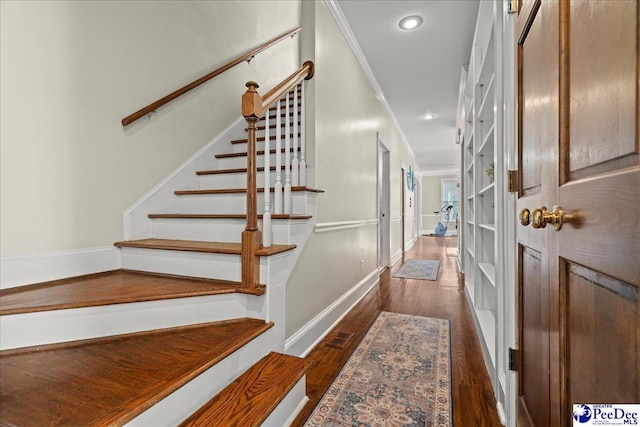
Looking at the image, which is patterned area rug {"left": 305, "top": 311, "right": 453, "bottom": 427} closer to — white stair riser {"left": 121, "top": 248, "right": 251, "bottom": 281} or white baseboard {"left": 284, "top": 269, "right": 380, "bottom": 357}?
white baseboard {"left": 284, "top": 269, "right": 380, "bottom": 357}

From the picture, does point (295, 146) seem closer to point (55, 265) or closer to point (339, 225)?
point (339, 225)

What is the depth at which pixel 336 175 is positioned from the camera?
8.21 ft

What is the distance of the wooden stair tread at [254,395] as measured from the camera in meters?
1.00

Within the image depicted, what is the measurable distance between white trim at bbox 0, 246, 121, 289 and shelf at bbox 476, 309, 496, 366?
227 centimetres

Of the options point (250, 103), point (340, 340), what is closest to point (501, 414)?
point (340, 340)

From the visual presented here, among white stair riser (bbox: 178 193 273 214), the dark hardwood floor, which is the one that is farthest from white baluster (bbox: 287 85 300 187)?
the dark hardwood floor

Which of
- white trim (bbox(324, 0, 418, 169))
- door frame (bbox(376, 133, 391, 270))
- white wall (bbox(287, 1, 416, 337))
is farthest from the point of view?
door frame (bbox(376, 133, 391, 270))

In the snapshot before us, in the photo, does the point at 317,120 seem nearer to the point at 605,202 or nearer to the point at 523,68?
the point at 523,68

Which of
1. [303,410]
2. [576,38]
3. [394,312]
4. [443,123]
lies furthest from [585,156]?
→ [443,123]

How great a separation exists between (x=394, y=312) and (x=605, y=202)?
7.82 feet

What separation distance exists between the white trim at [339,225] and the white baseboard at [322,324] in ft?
2.03

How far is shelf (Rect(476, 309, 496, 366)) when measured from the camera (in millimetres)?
1728

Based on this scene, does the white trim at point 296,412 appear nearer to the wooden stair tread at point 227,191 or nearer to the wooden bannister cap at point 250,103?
the wooden stair tread at point 227,191

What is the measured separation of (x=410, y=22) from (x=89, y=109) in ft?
8.61
